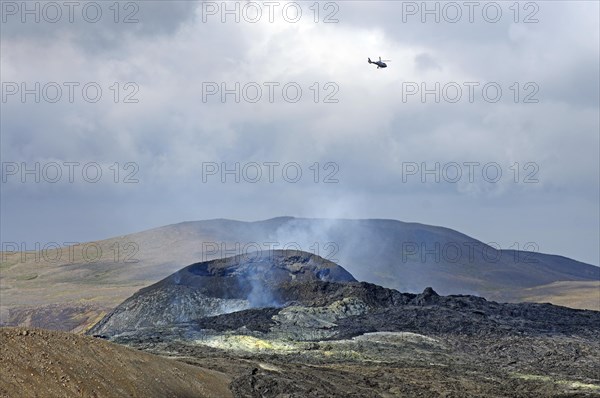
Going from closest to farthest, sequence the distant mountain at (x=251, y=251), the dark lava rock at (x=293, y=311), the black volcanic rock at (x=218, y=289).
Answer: the dark lava rock at (x=293, y=311) < the black volcanic rock at (x=218, y=289) < the distant mountain at (x=251, y=251)

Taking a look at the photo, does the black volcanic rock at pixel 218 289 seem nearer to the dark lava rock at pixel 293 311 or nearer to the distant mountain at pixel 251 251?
the dark lava rock at pixel 293 311

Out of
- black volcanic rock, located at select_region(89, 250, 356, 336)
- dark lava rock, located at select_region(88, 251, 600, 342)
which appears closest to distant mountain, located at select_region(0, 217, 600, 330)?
black volcanic rock, located at select_region(89, 250, 356, 336)

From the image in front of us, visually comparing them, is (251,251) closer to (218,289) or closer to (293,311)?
(218,289)

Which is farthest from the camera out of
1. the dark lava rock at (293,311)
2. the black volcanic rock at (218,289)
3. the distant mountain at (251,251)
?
the distant mountain at (251,251)

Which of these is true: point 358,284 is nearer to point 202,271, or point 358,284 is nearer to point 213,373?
point 202,271

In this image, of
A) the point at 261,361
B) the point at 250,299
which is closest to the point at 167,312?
the point at 250,299

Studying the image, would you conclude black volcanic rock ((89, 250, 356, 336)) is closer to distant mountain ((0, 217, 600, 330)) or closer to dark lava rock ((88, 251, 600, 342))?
dark lava rock ((88, 251, 600, 342))

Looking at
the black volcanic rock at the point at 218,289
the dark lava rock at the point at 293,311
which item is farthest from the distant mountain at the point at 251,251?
the dark lava rock at the point at 293,311

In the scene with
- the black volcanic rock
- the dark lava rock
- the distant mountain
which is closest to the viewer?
the dark lava rock

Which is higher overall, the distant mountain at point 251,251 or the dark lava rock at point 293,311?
the distant mountain at point 251,251
